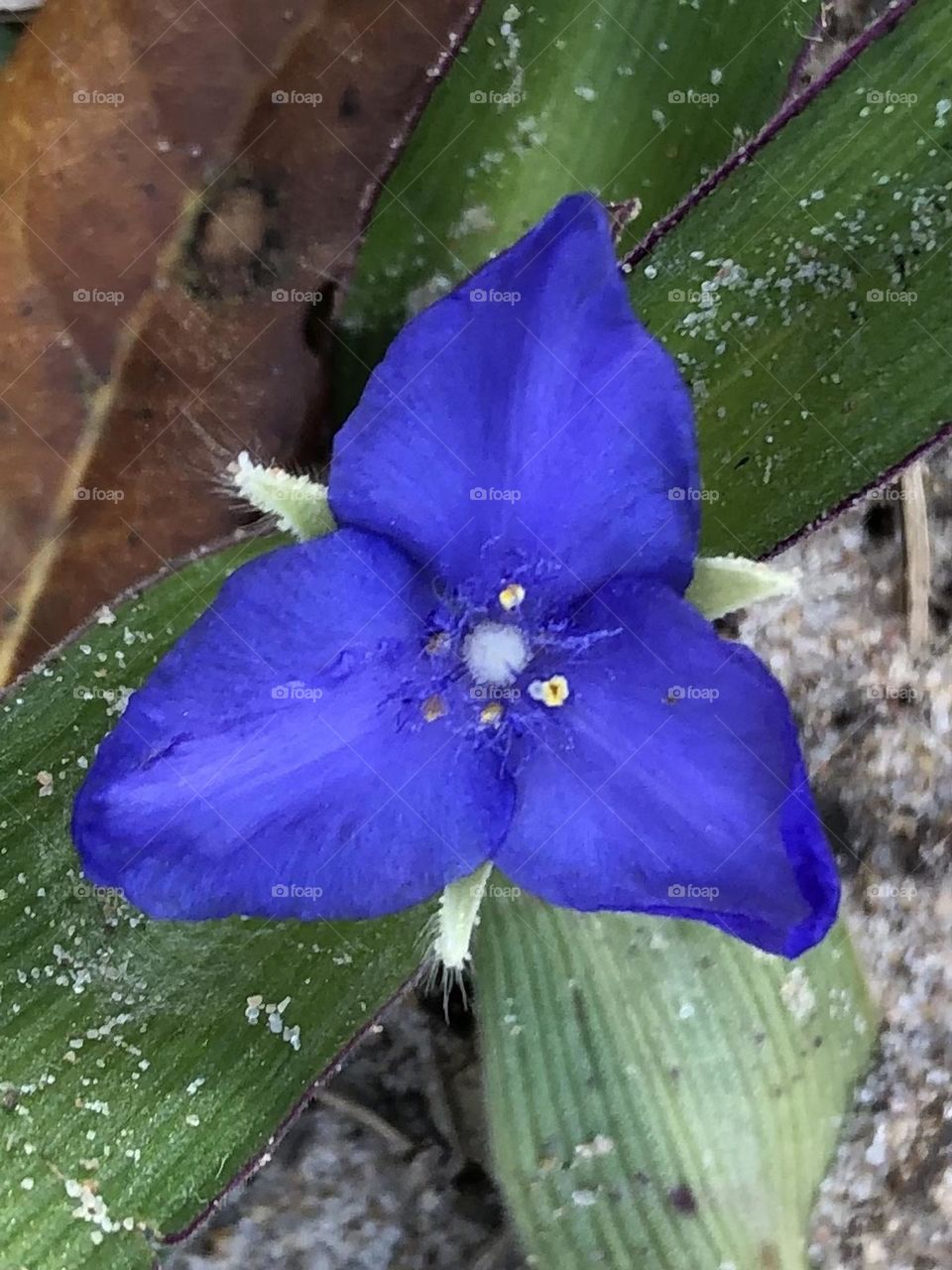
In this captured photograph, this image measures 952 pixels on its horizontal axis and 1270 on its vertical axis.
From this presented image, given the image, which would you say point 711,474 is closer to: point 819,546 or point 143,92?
point 819,546

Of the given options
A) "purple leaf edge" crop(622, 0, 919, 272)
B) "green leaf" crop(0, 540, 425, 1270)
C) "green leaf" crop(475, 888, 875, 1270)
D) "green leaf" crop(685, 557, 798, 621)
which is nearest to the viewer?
"green leaf" crop(685, 557, 798, 621)

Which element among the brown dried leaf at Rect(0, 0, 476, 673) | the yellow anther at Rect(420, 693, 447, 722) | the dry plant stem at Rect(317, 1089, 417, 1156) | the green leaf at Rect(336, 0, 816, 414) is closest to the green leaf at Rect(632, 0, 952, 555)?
the green leaf at Rect(336, 0, 816, 414)

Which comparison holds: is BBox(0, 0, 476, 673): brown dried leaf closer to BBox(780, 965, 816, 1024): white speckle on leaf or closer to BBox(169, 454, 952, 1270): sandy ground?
BBox(169, 454, 952, 1270): sandy ground

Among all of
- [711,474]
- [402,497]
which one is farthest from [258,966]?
[711,474]

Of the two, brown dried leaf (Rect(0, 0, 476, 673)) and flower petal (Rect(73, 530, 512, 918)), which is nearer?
flower petal (Rect(73, 530, 512, 918))

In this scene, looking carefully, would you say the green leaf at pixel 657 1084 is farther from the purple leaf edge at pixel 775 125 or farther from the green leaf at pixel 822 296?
the purple leaf edge at pixel 775 125
